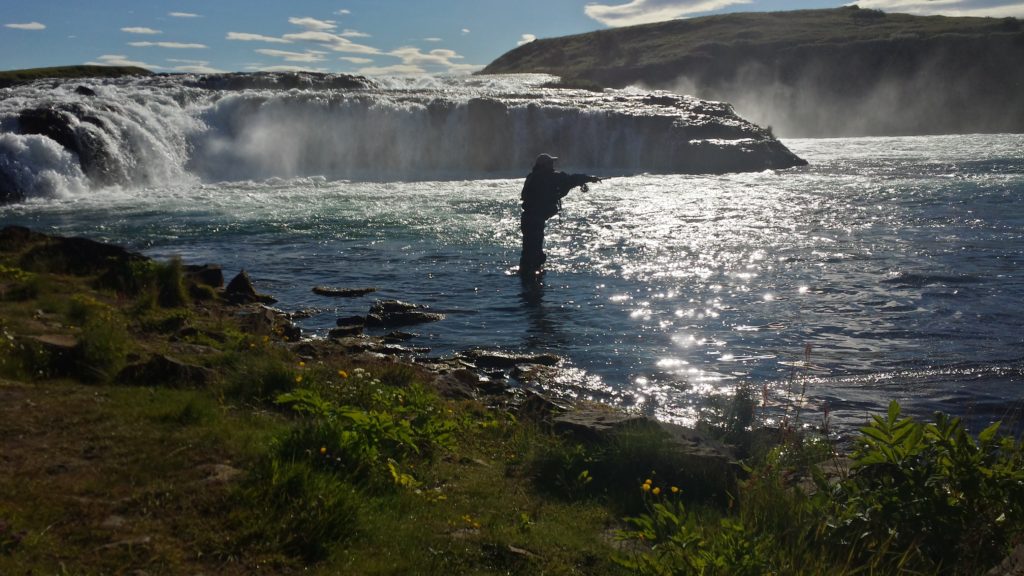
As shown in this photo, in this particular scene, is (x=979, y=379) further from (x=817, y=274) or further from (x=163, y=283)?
(x=163, y=283)

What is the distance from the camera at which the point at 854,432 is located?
10.3 m

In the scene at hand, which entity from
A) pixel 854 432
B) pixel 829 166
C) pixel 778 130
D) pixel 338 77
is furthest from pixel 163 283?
pixel 778 130

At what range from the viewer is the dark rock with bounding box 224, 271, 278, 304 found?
16.1 m

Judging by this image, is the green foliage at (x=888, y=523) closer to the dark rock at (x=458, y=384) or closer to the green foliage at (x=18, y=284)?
the dark rock at (x=458, y=384)

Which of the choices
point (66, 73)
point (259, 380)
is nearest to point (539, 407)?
point (259, 380)

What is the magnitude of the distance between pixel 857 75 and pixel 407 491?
322 feet

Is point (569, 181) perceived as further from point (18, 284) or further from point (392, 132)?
point (392, 132)

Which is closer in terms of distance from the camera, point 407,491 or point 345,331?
point 407,491

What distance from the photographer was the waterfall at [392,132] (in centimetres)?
3900

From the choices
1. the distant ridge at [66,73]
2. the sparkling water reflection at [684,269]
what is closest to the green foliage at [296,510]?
the sparkling water reflection at [684,269]

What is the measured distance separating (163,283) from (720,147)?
121ft

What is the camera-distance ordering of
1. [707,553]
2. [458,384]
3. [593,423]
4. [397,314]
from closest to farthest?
[707,553]
[593,423]
[458,384]
[397,314]

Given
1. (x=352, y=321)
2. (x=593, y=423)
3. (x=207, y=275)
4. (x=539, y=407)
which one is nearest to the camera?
(x=593, y=423)

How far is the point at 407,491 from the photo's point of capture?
613 cm
